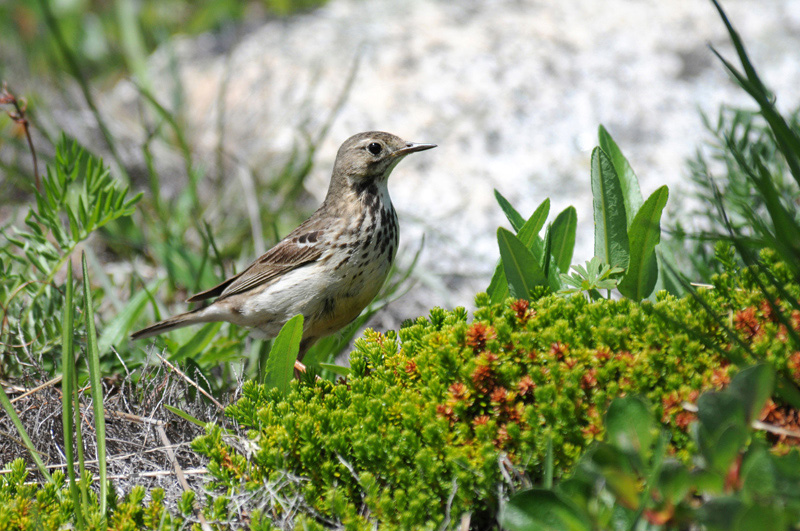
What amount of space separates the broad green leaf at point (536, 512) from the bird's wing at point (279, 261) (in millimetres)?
2674

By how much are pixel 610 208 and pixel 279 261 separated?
89.5 inches

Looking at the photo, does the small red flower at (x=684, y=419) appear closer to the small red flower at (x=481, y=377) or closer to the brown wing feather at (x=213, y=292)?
the small red flower at (x=481, y=377)

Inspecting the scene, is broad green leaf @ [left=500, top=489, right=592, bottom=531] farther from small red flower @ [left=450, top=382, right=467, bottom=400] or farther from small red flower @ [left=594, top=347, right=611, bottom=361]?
small red flower @ [left=594, top=347, right=611, bottom=361]

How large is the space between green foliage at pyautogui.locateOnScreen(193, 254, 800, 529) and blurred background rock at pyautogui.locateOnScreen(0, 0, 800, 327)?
2.87 m

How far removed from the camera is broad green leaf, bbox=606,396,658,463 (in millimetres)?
2066

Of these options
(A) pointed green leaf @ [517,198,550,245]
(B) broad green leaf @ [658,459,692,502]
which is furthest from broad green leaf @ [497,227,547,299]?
(B) broad green leaf @ [658,459,692,502]

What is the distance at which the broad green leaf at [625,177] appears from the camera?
3660mm

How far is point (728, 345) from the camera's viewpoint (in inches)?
107

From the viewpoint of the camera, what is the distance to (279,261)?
15.9ft

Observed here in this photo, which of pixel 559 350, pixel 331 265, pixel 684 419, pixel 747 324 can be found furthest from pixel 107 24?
pixel 684 419

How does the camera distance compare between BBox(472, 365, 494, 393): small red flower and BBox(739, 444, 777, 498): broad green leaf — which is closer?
BBox(739, 444, 777, 498): broad green leaf

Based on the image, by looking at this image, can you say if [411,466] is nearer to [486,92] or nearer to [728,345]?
[728,345]

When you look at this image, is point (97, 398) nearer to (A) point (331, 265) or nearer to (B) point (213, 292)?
(A) point (331, 265)

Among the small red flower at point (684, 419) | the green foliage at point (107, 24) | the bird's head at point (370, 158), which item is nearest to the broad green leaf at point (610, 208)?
the small red flower at point (684, 419)
